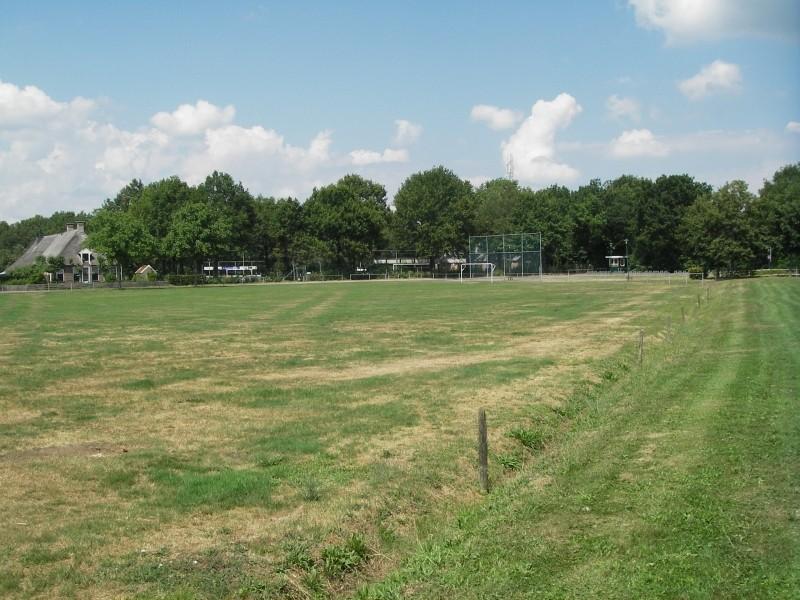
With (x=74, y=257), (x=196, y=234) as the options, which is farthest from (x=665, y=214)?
(x=74, y=257)

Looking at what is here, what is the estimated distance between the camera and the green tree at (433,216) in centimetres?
13900

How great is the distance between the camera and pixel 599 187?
524ft

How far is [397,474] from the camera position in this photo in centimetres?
1086

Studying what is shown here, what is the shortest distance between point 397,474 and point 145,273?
393ft

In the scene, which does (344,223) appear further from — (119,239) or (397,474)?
(397,474)

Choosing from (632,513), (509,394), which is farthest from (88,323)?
(632,513)

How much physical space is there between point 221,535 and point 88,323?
33191 millimetres

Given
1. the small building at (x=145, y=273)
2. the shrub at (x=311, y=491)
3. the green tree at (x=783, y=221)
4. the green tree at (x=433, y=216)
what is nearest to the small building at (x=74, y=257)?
the small building at (x=145, y=273)

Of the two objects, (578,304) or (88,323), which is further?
(578,304)

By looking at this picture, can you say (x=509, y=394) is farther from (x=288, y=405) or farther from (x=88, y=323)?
(x=88, y=323)

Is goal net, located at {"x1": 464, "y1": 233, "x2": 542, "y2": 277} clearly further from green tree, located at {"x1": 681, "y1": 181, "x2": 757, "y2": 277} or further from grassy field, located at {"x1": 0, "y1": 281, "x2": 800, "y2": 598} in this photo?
grassy field, located at {"x1": 0, "y1": 281, "x2": 800, "y2": 598}

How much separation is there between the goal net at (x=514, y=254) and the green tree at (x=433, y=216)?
65.3 feet

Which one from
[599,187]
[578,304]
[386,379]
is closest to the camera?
[386,379]

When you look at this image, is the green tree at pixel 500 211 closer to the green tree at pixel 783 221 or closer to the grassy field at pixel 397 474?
the green tree at pixel 783 221
